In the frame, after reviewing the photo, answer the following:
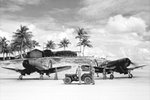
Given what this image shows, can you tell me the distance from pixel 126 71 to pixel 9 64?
52324mm

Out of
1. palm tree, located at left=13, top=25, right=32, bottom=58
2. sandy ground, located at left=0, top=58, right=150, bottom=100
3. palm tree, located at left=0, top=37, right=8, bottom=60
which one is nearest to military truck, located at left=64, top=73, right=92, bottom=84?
sandy ground, located at left=0, top=58, right=150, bottom=100

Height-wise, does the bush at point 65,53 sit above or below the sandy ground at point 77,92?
above

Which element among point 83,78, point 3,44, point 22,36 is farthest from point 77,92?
point 3,44

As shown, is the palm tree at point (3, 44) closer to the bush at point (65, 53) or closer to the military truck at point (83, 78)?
the bush at point (65, 53)

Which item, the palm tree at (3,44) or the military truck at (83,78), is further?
the palm tree at (3,44)

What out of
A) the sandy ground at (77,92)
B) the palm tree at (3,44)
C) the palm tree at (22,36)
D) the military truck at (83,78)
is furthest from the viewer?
the palm tree at (3,44)

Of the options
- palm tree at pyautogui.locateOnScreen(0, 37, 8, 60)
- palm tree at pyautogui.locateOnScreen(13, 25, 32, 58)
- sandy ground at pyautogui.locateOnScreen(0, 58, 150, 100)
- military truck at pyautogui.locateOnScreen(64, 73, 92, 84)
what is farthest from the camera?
palm tree at pyautogui.locateOnScreen(0, 37, 8, 60)

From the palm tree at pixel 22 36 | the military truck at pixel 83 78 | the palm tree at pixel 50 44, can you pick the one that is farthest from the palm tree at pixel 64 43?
the military truck at pixel 83 78

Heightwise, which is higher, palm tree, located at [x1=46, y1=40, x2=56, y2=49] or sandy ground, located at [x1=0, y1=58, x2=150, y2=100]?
palm tree, located at [x1=46, y1=40, x2=56, y2=49]

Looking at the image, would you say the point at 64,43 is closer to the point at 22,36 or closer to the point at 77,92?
the point at 22,36

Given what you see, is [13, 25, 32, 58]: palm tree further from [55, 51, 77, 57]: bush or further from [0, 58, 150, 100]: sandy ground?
[0, 58, 150, 100]: sandy ground

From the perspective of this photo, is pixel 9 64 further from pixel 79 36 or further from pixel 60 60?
pixel 79 36

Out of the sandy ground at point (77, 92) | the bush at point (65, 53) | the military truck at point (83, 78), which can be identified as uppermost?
the bush at point (65, 53)

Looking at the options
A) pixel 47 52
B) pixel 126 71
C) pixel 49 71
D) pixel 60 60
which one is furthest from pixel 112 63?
pixel 47 52
